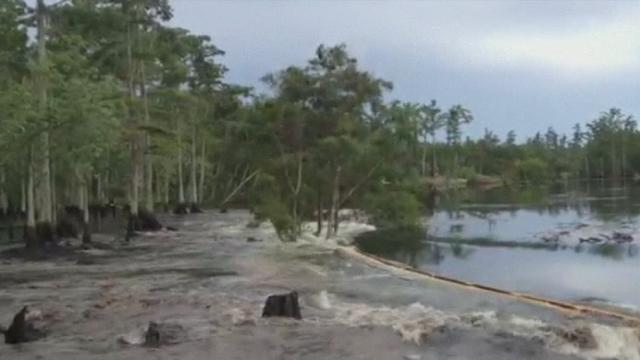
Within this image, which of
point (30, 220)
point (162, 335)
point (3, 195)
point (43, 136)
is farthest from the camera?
point (3, 195)

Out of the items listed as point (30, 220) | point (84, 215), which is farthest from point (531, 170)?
point (30, 220)

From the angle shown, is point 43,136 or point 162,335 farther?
point 43,136

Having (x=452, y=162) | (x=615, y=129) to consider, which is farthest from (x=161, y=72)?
(x=615, y=129)

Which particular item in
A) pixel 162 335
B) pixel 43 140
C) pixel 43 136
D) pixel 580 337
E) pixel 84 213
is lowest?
pixel 580 337

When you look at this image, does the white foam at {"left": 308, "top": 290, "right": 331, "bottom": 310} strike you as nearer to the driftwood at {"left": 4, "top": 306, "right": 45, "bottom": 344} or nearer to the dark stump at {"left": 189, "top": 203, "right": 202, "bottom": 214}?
the driftwood at {"left": 4, "top": 306, "right": 45, "bottom": 344}

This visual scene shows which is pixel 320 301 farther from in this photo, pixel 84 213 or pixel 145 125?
pixel 145 125

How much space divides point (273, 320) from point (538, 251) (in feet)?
54.2

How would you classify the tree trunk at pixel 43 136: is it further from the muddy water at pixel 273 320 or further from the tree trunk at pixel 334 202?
the tree trunk at pixel 334 202

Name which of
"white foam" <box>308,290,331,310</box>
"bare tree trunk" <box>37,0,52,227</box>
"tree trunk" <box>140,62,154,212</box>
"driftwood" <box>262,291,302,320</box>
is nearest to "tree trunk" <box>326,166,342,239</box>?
"bare tree trunk" <box>37,0,52,227</box>

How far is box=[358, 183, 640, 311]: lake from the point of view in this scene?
1939cm

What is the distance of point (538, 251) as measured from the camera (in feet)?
90.6

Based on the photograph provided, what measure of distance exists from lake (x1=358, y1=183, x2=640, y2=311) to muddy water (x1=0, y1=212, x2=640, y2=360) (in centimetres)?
308

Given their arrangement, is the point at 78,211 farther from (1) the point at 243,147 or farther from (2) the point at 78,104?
(2) the point at 78,104

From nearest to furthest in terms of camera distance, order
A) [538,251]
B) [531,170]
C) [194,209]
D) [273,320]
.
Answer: [273,320]
[538,251]
[194,209]
[531,170]
